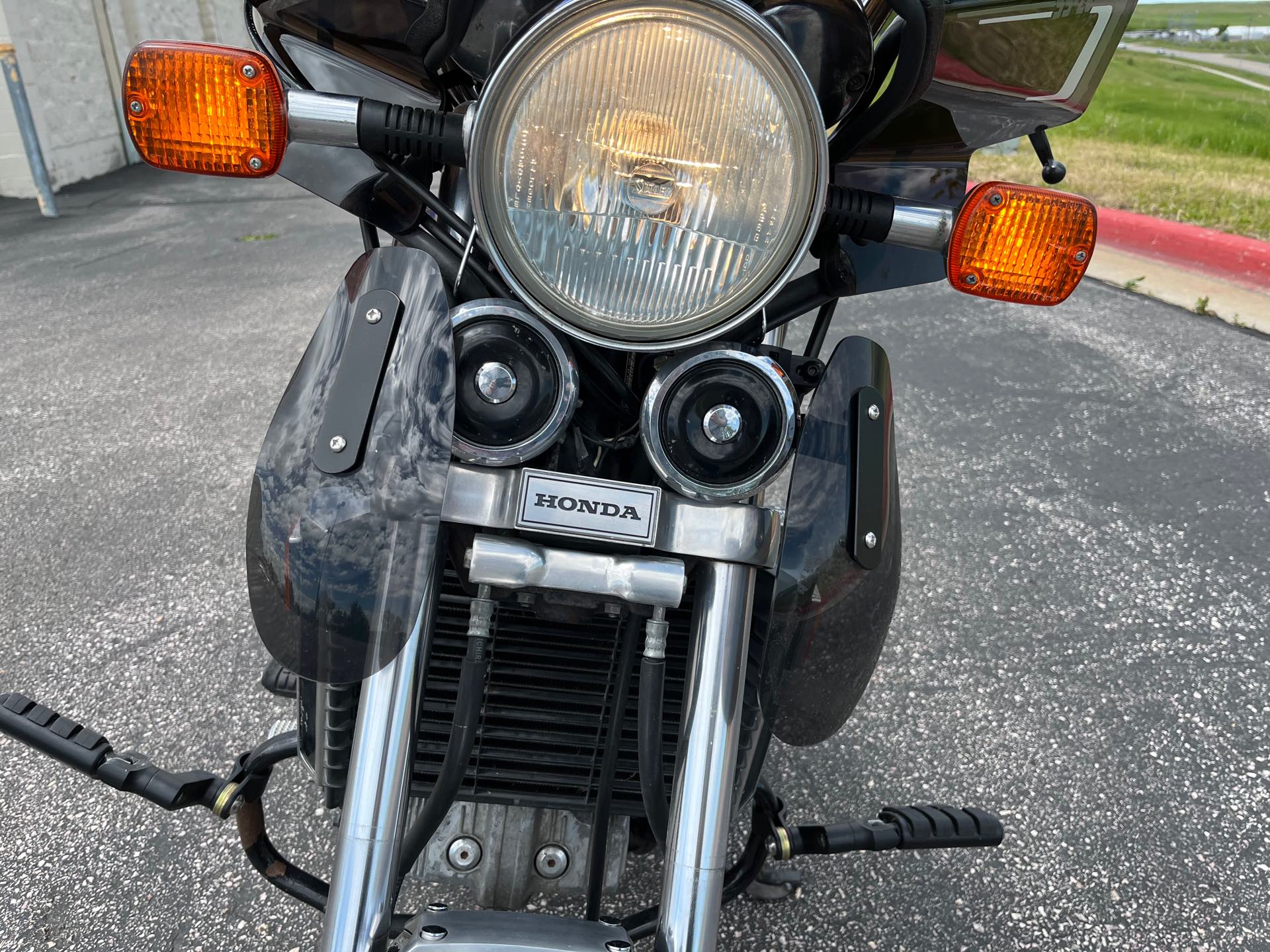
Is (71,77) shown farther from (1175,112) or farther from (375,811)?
(1175,112)

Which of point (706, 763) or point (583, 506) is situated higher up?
point (583, 506)

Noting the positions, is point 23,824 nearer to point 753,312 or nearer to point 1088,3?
point 753,312

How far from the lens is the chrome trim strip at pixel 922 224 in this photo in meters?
1.15

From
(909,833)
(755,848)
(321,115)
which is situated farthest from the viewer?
(755,848)

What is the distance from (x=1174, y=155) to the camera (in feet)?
35.5

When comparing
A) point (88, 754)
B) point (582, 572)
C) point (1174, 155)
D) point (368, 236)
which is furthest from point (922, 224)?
point (1174, 155)

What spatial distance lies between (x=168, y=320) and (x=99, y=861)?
373 centimetres

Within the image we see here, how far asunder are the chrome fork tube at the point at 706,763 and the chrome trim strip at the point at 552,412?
0.23 m

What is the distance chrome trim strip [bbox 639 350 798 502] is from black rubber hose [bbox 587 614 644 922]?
0.70 feet

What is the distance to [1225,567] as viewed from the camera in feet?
9.92

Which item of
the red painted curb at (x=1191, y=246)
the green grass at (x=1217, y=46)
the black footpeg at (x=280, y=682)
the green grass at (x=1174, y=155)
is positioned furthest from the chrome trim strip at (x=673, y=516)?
the green grass at (x=1217, y=46)

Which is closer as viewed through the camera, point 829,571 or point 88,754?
point 829,571

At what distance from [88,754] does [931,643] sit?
213 centimetres

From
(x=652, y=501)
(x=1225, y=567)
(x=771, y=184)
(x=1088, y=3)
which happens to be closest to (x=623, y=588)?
(x=652, y=501)
